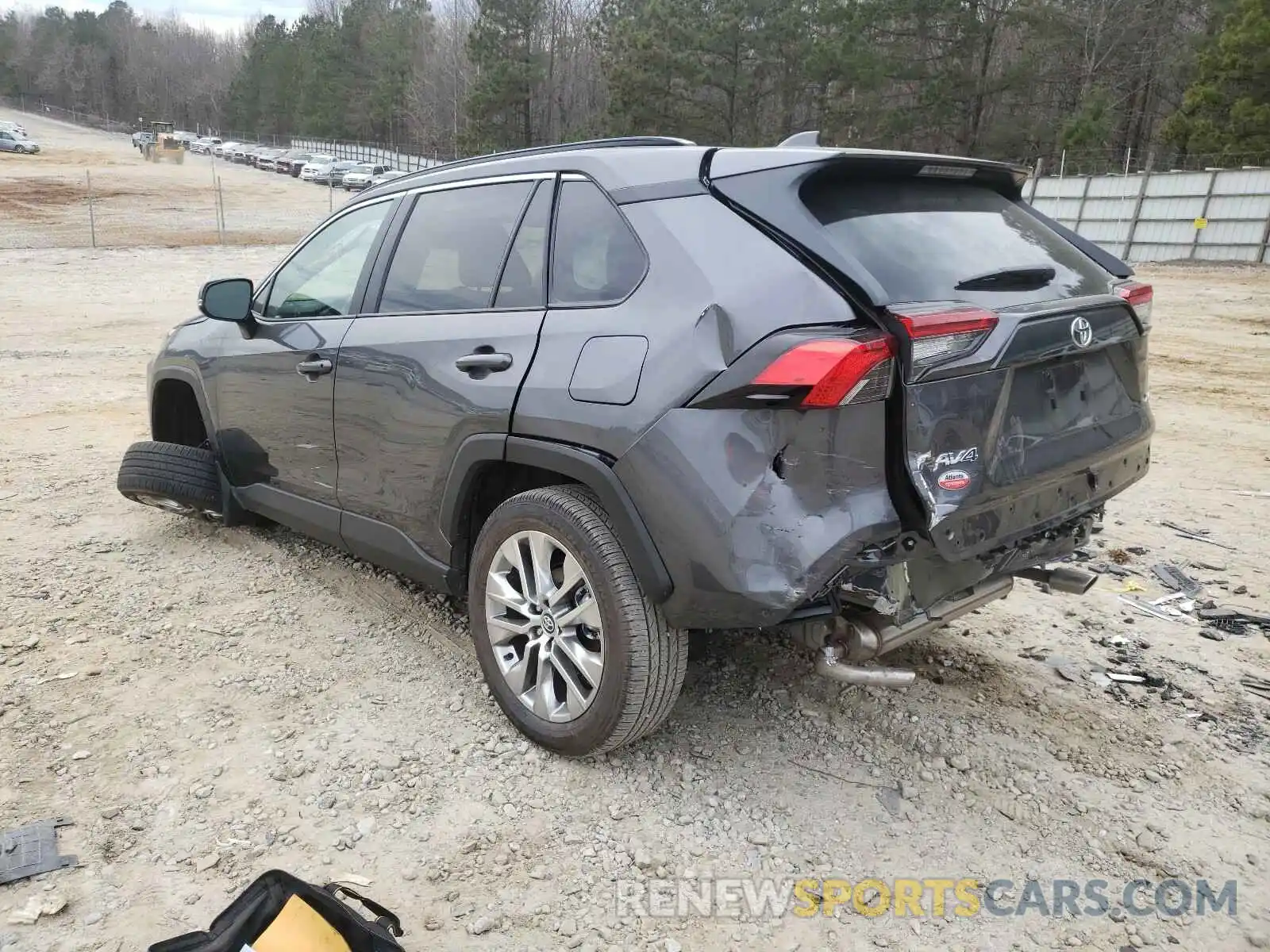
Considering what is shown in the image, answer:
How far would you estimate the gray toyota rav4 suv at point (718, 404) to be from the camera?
2.42m

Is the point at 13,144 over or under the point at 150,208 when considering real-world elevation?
over

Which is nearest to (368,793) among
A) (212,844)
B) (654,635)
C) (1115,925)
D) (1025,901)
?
(212,844)

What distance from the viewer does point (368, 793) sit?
9.51 feet

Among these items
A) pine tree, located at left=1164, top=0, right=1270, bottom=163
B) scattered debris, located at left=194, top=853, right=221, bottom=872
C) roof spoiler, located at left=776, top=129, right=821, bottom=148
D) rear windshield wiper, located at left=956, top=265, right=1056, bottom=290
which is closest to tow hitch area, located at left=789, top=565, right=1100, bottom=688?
rear windshield wiper, located at left=956, top=265, right=1056, bottom=290

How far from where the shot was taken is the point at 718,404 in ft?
7.98

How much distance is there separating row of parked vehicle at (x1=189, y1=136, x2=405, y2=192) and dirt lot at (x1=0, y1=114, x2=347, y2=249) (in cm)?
77

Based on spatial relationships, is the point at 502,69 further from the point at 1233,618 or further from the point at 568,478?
the point at 568,478

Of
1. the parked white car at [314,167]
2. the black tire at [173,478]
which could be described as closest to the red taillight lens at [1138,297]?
the black tire at [173,478]

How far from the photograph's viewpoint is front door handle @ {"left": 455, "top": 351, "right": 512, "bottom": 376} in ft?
9.79

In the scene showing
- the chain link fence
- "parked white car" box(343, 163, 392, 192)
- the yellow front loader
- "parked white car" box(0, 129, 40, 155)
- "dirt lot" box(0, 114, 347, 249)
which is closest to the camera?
the chain link fence

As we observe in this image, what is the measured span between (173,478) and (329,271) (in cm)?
140

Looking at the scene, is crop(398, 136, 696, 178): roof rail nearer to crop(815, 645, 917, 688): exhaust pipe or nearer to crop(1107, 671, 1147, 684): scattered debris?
crop(815, 645, 917, 688): exhaust pipe

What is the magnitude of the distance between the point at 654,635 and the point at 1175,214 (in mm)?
26683

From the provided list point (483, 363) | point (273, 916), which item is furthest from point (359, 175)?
point (273, 916)
